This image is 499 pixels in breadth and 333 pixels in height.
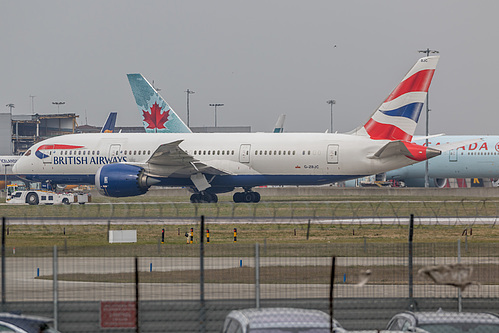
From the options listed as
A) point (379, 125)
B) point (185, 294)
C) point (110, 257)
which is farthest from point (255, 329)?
point (379, 125)

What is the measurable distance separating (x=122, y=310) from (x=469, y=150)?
208ft

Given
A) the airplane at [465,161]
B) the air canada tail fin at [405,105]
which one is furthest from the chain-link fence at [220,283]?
the airplane at [465,161]

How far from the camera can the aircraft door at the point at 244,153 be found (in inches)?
1934

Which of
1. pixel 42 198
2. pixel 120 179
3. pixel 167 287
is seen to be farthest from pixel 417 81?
pixel 167 287

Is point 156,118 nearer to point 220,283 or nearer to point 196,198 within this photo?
point 196,198

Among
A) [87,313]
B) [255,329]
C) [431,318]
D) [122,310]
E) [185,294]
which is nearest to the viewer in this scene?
[255,329]

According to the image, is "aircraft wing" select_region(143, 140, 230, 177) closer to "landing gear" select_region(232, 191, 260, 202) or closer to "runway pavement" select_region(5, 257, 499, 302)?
"landing gear" select_region(232, 191, 260, 202)

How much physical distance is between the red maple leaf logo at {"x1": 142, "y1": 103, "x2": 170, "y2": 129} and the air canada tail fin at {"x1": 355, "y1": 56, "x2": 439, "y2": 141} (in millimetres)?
19266

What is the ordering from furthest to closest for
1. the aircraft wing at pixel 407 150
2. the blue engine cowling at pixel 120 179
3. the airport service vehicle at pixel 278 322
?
the blue engine cowling at pixel 120 179 → the aircraft wing at pixel 407 150 → the airport service vehicle at pixel 278 322

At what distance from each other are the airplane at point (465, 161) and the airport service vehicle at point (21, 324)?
60.0 m

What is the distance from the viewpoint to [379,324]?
13156mm

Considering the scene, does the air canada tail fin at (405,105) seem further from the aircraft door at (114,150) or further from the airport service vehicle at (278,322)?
the airport service vehicle at (278,322)

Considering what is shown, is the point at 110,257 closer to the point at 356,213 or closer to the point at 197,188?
the point at 356,213

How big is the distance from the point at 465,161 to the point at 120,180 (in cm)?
3774
